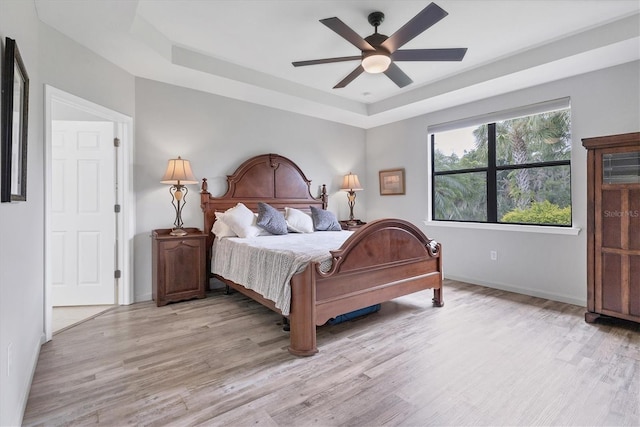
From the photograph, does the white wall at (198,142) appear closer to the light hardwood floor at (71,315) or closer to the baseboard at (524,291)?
the light hardwood floor at (71,315)

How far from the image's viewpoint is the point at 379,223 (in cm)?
292

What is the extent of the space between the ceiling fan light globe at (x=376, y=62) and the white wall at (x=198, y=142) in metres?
2.26

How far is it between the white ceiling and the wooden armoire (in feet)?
3.19

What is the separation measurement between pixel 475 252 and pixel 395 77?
2.68m

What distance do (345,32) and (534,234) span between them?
10.6 ft

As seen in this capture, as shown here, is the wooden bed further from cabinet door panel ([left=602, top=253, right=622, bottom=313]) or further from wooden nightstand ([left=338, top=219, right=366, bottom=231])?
wooden nightstand ([left=338, top=219, right=366, bottom=231])

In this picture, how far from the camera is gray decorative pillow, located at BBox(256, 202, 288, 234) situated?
397 cm

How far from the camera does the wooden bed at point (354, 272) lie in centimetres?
240

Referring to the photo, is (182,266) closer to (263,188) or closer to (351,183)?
(263,188)

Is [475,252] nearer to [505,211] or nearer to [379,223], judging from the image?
[505,211]

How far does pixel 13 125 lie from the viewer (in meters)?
1.57

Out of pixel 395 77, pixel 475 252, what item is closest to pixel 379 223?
pixel 395 77

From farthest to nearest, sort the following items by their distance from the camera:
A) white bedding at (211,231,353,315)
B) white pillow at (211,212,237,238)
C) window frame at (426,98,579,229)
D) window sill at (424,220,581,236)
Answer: white pillow at (211,212,237,238) < window frame at (426,98,579,229) < window sill at (424,220,581,236) < white bedding at (211,231,353,315)

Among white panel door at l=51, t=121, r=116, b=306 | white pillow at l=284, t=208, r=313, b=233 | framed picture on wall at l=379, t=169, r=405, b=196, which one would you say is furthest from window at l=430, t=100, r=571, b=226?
white panel door at l=51, t=121, r=116, b=306
